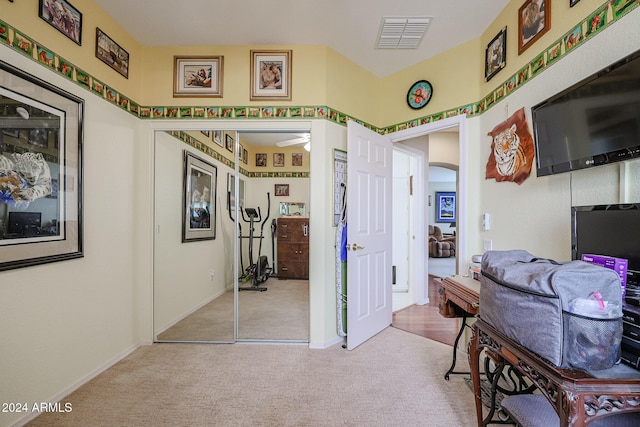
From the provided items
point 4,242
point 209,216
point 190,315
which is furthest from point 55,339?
point 209,216

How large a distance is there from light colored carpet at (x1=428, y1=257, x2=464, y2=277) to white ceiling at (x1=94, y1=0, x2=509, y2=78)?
448 cm

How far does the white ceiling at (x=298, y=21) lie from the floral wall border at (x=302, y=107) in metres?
0.59

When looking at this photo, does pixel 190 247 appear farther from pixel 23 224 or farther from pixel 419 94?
pixel 419 94

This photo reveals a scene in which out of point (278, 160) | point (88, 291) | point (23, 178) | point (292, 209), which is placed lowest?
point (88, 291)

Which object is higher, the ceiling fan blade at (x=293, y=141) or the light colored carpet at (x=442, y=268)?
the ceiling fan blade at (x=293, y=141)

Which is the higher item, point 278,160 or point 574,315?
point 278,160

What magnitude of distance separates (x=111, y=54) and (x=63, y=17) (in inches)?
16.8

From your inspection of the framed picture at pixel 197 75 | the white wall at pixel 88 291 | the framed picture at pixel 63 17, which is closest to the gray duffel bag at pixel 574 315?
the white wall at pixel 88 291

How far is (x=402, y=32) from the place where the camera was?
240cm

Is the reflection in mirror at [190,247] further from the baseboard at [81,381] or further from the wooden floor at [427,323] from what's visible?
the wooden floor at [427,323]

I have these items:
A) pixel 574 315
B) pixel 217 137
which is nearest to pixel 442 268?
pixel 217 137

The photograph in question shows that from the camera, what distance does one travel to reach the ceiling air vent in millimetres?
2266

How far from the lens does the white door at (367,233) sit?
257 centimetres

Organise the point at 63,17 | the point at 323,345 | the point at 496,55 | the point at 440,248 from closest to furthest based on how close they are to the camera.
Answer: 1. the point at 63,17
2. the point at 496,55
3. the point at 323,345
4. the point at 440,248
